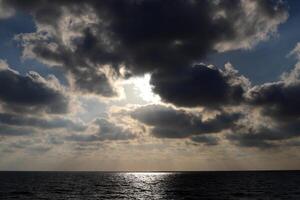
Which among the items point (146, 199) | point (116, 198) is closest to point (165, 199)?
point (146, 199)

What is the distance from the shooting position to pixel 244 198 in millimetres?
82812

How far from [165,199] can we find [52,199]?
2651 centimetres

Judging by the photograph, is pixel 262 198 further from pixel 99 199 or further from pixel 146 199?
pixel 99 199

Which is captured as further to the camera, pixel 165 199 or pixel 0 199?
pixel 165 199

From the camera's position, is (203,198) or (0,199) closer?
(0,199)

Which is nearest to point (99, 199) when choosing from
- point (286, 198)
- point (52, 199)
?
point (52, 199)

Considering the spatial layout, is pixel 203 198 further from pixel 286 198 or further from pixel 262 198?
pixel 286 198

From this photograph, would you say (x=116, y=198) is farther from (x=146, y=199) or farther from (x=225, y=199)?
(x=225, y=199)

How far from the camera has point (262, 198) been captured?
272 ft

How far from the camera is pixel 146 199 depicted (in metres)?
86.1

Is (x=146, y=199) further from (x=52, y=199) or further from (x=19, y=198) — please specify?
(x=19, y=198)

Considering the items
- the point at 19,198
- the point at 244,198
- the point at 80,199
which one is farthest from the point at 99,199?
the point at 244,198

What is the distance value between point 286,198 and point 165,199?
94.5 ft

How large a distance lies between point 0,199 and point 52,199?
1130 cm
